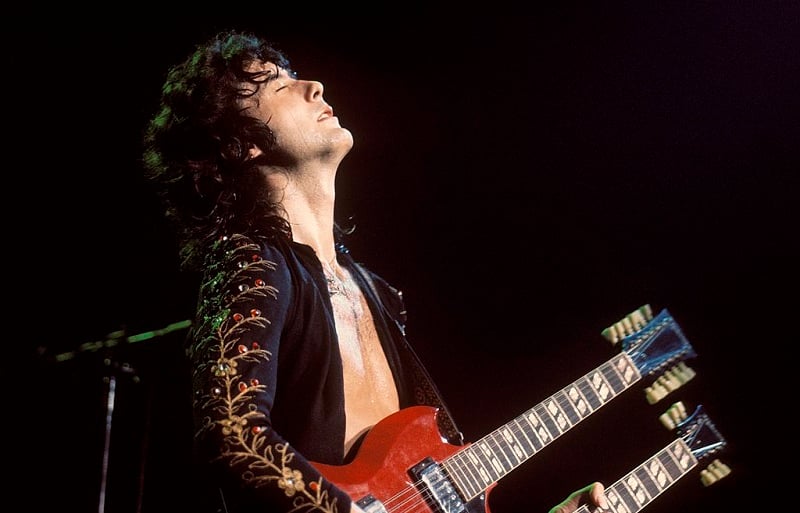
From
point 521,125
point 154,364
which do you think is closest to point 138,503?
point 154,364

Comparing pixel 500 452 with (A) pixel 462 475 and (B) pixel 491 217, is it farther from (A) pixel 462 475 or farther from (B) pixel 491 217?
(B) pixel 491 217

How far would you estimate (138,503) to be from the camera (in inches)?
136

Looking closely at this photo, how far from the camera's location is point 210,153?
2.35 metres

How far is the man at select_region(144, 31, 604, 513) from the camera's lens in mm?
1488

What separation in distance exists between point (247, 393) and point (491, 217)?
2.32 metres

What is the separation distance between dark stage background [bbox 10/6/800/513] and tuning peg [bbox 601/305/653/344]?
25.3 inches

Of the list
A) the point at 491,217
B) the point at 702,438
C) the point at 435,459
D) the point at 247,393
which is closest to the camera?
the point at 247,393

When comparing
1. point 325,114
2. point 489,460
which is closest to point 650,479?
point 489,460

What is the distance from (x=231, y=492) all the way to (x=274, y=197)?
1136 millimetres

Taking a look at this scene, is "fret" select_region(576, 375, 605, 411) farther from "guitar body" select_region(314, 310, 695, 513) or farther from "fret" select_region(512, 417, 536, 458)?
"fret" select_region(512, 417, 536, 458)

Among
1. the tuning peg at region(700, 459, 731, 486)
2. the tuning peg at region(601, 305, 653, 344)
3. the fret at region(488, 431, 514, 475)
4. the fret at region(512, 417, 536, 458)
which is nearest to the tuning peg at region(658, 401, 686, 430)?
the tuning peg at region(700, 459, 731, 486)

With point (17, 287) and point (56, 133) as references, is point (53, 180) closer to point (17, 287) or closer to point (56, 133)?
point (56, 133)

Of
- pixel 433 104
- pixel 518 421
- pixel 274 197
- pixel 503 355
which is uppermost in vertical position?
pixel 433 104

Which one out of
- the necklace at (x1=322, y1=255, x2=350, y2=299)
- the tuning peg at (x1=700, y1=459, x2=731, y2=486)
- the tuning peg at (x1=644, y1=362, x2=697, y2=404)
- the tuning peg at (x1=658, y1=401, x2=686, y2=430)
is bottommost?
the tuning peg at (x1=700, y1=459, x2=731, y2=486)
